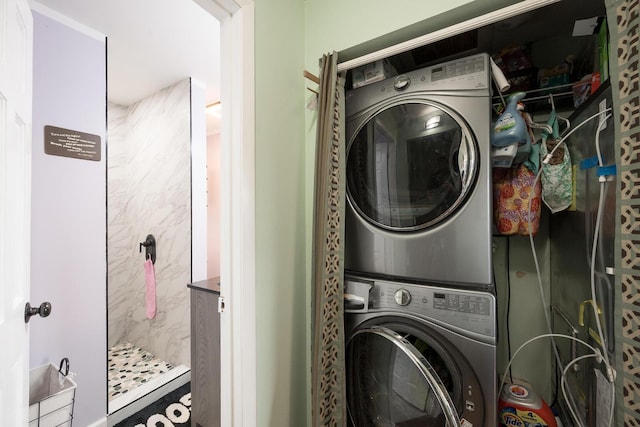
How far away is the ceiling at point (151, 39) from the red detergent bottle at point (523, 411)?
257cm

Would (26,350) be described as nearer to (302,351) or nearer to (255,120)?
(302,351)

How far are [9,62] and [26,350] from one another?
937 millimetres

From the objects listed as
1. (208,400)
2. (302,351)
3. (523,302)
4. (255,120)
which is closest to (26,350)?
(208,400)

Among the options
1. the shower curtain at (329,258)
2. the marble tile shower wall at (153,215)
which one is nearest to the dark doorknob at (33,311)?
the shower curtain at (329,258)

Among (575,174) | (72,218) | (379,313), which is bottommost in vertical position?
(379,313)

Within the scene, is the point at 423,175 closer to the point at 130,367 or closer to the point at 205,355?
the point at 205,355

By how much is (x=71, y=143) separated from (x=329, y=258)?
183 cm

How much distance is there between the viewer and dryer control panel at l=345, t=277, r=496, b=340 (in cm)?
88

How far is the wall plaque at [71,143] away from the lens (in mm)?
1579

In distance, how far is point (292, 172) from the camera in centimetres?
127

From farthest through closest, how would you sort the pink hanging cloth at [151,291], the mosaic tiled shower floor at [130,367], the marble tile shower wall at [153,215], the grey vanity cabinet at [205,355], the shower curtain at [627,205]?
the pink hanging cloth at [151,291] → the marble tile shower wall at [153,215] → the mosaic tiled shower floor at [130,367] → the grey vanity cabinet at [205,355] → the shower curtain at [627,205]

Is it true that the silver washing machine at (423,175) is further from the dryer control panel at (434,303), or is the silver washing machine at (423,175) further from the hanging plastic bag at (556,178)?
the hanging plastic bag at (556,178)

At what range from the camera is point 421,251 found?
1018 millimetres

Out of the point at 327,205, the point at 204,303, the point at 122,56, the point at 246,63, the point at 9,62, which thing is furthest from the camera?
the point at 122,56
